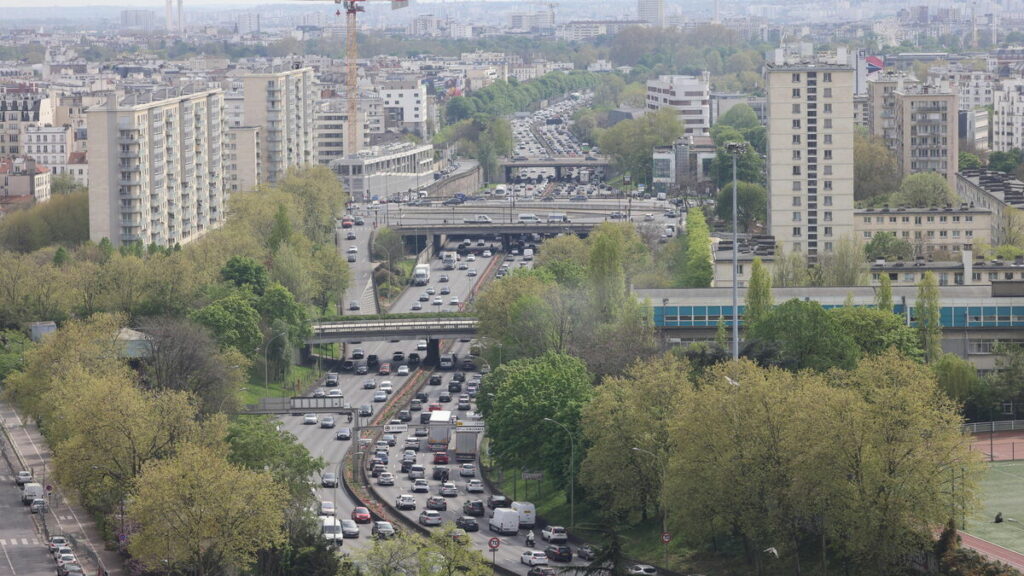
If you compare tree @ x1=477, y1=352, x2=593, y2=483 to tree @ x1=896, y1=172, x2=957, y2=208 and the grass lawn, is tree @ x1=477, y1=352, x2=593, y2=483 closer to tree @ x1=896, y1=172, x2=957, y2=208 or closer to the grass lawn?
the grass lawn

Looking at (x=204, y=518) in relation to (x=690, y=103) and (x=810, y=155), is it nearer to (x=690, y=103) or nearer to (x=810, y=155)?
(x=810, y=155)

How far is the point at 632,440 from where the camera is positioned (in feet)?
162

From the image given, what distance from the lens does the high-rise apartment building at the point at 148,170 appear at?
91.4m

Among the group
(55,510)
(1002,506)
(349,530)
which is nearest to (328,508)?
(349,530)

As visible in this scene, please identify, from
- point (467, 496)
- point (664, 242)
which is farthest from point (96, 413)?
point (664, 242)

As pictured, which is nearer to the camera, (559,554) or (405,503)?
(559,554)

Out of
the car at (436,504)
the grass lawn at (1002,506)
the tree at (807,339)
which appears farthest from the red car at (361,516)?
the grass lawn at (1002,506)

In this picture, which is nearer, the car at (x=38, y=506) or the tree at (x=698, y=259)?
the car at (x=38, y=506)

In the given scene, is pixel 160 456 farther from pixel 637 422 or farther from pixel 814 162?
pixel 814 162

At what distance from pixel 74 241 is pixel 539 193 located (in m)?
47.5

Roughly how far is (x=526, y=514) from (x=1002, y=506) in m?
11.2

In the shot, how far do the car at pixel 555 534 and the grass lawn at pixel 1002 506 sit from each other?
9.45 meters

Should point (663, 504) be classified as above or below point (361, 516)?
above

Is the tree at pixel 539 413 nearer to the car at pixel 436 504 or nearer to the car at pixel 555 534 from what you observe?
the car at pixel 436 504
